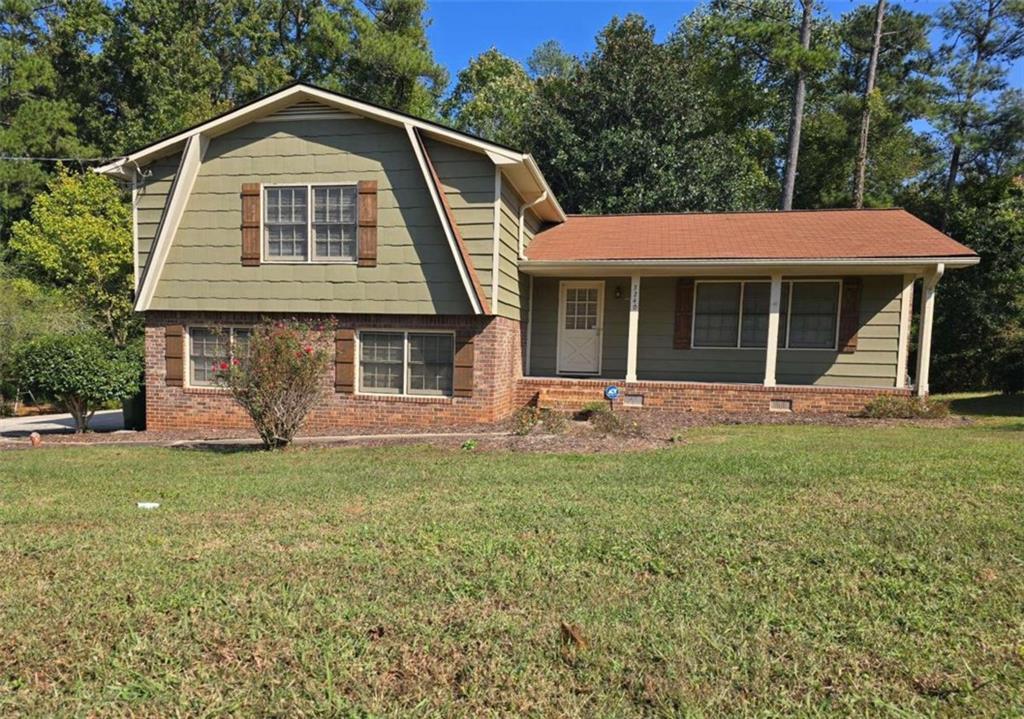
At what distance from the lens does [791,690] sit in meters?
2.41

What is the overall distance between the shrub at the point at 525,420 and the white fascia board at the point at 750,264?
2.85 m

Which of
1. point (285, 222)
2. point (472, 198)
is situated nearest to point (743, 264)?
point (472, 198)

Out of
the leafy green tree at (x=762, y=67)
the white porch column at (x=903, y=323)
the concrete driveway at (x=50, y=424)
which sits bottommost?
the concrete driveway at (x=50, y=424)

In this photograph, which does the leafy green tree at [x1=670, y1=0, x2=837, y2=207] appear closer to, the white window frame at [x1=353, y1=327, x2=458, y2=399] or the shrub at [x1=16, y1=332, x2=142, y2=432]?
the white window frame at [x1=353, y1=327, x2=458, y2=399]

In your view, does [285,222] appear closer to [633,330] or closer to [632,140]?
[633,330]

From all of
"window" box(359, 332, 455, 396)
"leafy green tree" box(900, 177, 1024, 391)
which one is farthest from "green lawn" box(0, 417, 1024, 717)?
"leafy green tree" box(900, 177, 1024, 391)

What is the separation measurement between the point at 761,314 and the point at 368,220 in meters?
7.79

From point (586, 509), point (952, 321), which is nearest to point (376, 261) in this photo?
point (586, 509)

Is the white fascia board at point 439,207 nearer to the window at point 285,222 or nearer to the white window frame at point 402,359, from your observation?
the white window frame at point 402,359

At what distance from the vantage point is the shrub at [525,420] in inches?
373

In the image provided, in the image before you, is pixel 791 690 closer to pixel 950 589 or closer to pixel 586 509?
pixel 950 589

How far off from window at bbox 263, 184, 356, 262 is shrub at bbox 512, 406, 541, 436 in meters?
3.95

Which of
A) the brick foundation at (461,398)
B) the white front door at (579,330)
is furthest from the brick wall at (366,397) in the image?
the white front door at (579,330)

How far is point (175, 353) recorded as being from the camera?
1127cm
